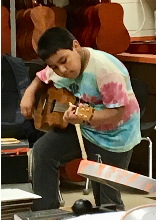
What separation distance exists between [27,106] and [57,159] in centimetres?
12

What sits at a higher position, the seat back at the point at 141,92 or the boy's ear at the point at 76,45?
the boy's ear at the point at 76,45

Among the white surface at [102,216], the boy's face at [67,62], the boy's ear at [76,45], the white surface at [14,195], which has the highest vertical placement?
the boy's ear at [76,45]

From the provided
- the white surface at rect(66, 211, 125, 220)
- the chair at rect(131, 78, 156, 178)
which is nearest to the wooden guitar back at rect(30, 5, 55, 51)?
the chair at rect(131, 78, 156, 178)

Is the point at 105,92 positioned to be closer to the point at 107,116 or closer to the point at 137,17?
the point at 107,116

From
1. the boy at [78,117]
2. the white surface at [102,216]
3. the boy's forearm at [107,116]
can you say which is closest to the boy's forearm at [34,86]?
the boy at [78,117]

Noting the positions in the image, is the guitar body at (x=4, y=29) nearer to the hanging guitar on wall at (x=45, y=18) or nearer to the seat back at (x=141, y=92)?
the hanging guitar on wall at (x=45, y=18)

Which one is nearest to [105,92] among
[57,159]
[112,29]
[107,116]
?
[107,116]

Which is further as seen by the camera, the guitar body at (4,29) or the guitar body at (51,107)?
the guitar body at (51,107)

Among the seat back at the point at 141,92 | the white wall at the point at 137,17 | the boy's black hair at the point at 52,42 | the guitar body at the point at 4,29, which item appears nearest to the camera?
the guitar body at the point at 4,29

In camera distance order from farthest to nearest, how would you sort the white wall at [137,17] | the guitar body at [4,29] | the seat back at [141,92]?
the white wall at [137,17]
the seat back at [141,92]
the guitar body at [4,29]

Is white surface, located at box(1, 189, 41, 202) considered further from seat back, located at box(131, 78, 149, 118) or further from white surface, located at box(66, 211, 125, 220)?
seat back, located at box(131, 78, 149, 118)

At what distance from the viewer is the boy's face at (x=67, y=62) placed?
721mm

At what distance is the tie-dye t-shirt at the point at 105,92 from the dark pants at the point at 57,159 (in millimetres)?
22

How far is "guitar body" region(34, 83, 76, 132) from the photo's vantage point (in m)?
0.78
